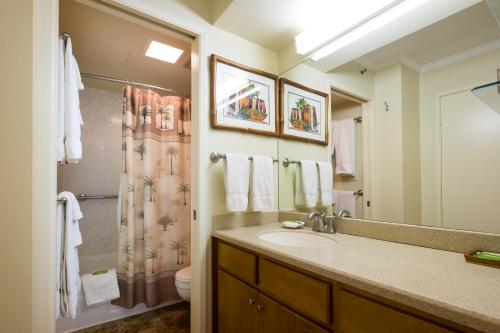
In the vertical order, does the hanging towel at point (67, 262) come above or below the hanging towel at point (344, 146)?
below

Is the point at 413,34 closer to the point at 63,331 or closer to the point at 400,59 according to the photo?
the point at 400,59

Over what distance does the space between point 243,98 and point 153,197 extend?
1.17 metres

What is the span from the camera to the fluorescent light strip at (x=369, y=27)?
3.72 feet

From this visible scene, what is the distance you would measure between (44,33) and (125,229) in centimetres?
149

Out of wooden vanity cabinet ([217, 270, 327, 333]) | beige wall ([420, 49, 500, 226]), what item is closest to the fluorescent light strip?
beige wall ([420, 49, 500, 226])

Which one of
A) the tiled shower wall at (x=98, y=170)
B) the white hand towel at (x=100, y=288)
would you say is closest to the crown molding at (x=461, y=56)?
the white hand towel at (x=100, y=288)

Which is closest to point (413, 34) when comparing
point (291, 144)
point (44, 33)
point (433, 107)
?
point (433, 107)

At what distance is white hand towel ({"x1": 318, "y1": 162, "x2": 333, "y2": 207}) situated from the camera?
1.54 meters

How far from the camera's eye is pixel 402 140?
1.19m

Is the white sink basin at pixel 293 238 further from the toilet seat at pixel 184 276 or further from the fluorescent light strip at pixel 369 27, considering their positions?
the fluorescent light strip at pixel 369 27

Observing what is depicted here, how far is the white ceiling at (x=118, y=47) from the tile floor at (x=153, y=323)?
206 cm

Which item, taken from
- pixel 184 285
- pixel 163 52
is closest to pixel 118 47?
pixel 163 52

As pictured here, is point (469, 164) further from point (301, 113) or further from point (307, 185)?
point (301, 113)

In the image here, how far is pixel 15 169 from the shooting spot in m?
0.99
